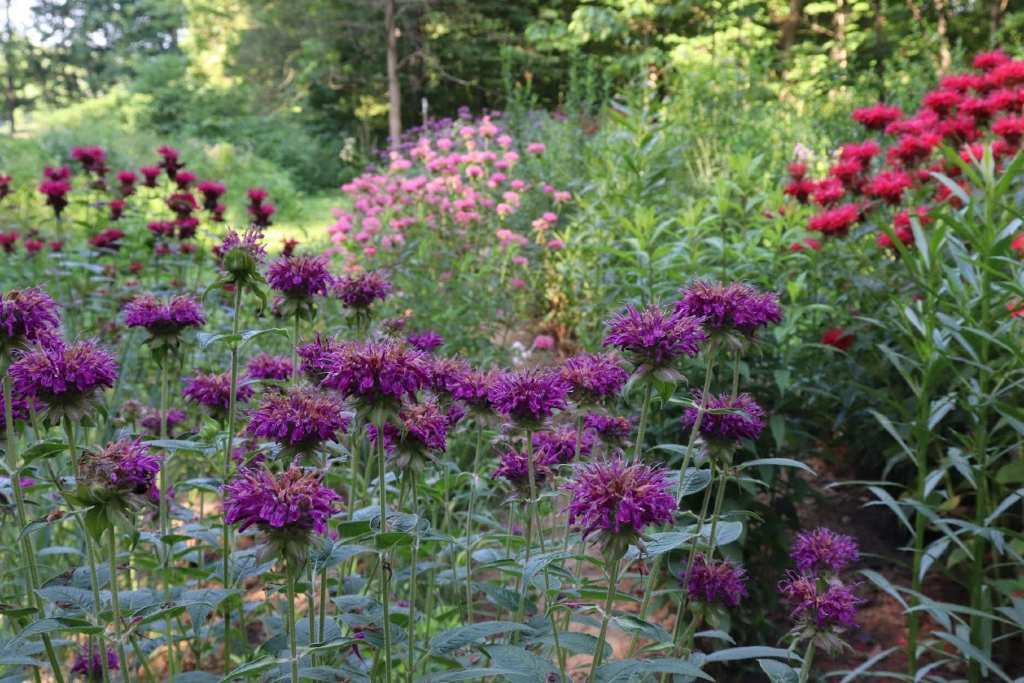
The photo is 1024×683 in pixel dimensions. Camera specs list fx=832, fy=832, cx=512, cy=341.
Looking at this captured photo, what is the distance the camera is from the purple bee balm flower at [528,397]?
1.54 meters

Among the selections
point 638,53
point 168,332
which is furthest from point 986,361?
point 638,53

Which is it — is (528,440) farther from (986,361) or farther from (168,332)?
(986,361)

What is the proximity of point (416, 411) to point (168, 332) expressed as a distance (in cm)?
82

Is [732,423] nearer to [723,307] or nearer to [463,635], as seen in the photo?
[723,307]

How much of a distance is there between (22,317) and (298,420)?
55 cm

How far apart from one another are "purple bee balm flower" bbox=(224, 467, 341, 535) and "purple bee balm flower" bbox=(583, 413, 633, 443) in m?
0.82

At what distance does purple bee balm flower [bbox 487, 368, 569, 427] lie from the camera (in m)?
1.54

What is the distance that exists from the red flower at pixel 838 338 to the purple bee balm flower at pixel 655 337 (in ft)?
5.34

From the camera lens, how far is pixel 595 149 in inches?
242

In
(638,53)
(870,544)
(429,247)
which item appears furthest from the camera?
(638,53)

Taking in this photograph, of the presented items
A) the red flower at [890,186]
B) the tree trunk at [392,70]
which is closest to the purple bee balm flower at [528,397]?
the red flower at [890,186]

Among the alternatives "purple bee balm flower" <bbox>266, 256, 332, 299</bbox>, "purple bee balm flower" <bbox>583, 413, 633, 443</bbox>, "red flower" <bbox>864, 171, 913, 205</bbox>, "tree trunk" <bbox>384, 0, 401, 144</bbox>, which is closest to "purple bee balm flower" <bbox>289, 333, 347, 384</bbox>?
"purple bee balm flower" <bbox>266, 256, 332, 299</bbox>

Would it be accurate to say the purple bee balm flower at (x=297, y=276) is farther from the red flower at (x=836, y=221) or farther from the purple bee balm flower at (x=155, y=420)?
the red flower at (x=836, y=221)

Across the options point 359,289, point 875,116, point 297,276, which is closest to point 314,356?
point 297,276
